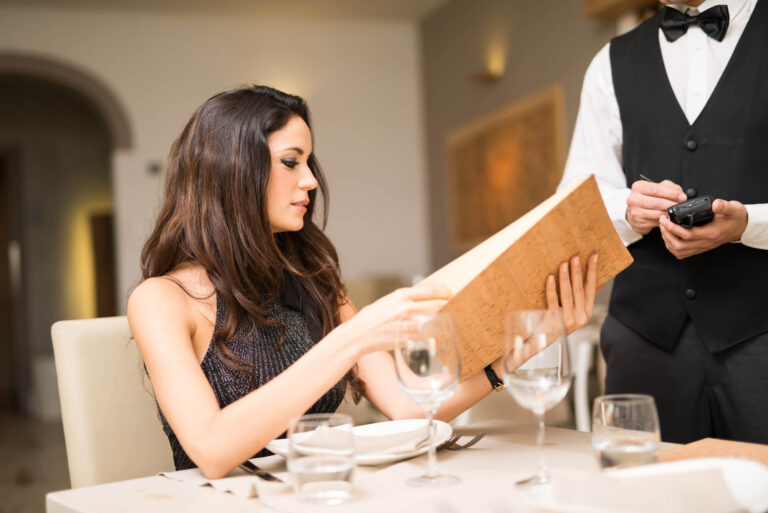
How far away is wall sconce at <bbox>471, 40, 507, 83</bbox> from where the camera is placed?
565 centimetres

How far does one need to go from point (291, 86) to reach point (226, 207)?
A: 536 cm

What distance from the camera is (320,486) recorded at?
95cm

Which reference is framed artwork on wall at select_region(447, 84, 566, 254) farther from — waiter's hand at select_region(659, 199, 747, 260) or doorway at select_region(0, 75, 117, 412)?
doorway at select_region(0, 75, 117, 412)

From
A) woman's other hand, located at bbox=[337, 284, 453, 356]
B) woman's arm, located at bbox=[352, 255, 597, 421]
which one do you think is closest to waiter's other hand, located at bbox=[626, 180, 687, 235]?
woman's arm, located at bbox=[352, 255, 597, 421]

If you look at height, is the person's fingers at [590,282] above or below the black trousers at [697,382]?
above

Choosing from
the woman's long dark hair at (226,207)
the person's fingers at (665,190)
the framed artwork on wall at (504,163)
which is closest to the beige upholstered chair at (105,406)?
the woman's long dark hair at (226,207)

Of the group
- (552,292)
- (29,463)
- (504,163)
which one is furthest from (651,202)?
(29,463)

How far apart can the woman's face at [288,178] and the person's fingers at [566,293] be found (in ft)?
2.07

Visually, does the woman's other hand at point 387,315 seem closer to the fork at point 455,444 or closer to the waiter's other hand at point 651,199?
the fork at point 455,444

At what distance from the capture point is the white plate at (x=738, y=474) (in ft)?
2.69

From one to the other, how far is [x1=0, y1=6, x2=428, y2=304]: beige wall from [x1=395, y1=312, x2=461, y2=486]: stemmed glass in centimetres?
536

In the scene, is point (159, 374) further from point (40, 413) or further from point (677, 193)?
point (40, 413)

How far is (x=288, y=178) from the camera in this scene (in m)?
1.63

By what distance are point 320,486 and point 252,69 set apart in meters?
6.07
